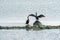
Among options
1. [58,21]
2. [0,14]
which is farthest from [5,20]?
[58,21]

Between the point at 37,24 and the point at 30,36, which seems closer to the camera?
the point at 30,36

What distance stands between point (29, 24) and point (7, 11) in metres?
2.74

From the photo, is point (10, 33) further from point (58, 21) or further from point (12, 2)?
point (12, 2)

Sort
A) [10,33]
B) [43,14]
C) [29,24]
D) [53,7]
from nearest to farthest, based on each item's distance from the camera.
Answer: [10,33]
[29,24]
[43,14]
[53,7]

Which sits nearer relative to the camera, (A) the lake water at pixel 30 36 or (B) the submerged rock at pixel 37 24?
(A) the lake water at pixel 30 36

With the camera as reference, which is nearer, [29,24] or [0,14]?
[29,24]

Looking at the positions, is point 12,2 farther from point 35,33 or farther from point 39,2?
point 35,33

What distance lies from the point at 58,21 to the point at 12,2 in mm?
4413

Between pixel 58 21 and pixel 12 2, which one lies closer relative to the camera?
pixel 58 21

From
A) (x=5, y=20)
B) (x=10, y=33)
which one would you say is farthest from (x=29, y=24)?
(x=10, y=33)

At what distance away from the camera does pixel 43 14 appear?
23.2m

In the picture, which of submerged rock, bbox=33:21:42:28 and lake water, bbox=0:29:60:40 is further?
submerged rock, bbox=33:21:42:28

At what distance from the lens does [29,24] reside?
21.8 metres

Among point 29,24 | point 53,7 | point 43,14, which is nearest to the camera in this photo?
point 29,24
